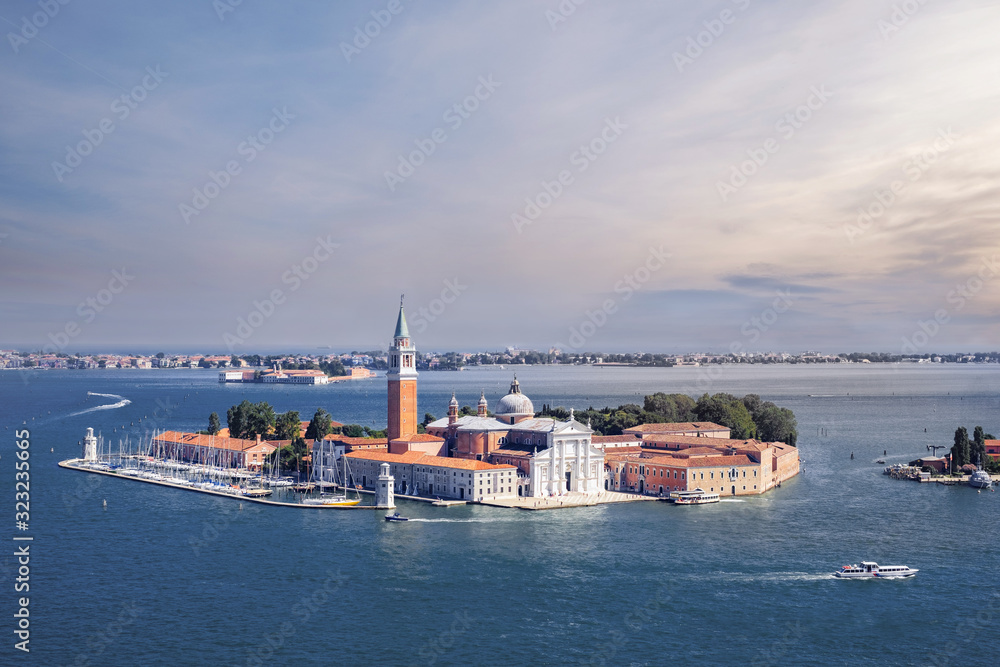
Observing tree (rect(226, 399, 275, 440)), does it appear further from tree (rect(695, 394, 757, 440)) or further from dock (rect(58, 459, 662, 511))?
tree (rect(695, 394, 757, 440))

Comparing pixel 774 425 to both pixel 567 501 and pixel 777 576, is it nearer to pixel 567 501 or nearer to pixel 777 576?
pixel 567 501

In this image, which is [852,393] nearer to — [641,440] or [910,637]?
[641,440]

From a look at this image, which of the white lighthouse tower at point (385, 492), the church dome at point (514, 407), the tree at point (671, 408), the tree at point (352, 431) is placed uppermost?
the church dome at point (514, 407)

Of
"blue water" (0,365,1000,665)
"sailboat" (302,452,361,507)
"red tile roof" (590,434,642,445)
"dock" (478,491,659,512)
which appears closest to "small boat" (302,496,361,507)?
"sailboat" (302,452,361,507)

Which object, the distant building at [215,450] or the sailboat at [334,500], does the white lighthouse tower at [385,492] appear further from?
the distant building at [215,450]

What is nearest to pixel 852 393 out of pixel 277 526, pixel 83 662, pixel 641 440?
pixel 641 440

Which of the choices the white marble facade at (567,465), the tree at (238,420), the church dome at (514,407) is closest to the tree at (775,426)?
the church dome at (514,407)
